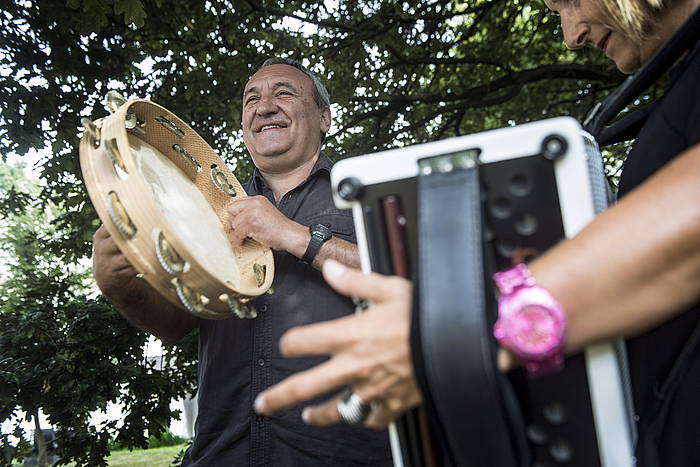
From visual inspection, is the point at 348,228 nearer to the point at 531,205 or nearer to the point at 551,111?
the point at 531,205

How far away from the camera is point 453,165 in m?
0.87

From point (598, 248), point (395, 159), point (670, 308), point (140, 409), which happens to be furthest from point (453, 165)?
point (140, 409)

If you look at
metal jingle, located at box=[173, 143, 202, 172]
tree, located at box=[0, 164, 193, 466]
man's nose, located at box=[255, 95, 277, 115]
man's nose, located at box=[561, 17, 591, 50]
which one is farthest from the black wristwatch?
tree, located at box=[0, 164, 193, 466]

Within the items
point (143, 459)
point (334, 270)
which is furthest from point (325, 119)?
point (143, 459)

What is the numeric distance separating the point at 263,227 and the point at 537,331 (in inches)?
52.6

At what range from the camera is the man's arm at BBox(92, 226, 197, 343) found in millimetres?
1755

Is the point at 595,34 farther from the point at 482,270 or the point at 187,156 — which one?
the point at 187,156

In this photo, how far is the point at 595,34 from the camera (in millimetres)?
1280

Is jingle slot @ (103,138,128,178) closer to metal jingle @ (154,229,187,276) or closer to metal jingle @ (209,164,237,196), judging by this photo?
metal jingle @ (154,229,187,276)

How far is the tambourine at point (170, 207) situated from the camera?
4.28 feet

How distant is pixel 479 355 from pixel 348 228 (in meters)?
1.63

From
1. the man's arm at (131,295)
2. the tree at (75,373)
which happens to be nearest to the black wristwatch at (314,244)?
the man's arm at (131,295)

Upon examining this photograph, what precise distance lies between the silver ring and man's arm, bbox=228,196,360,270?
3.76ft

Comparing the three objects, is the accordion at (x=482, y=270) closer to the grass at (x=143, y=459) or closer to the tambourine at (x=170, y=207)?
the tambourine at (x=170, y=207)
